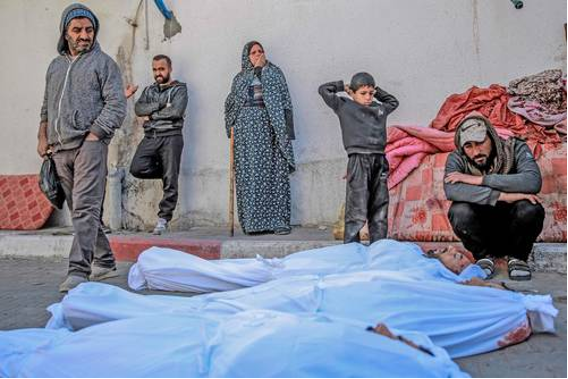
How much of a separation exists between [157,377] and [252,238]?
11.7 feet

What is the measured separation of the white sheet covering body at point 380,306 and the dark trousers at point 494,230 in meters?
1.29

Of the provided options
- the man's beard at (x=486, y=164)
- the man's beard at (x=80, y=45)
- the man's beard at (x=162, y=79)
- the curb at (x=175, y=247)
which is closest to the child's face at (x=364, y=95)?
the man's beard at (x=486, y=164)

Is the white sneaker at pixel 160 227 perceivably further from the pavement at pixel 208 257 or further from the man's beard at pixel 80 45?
the man's beard at pixel 80 45

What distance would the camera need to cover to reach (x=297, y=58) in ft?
20.4

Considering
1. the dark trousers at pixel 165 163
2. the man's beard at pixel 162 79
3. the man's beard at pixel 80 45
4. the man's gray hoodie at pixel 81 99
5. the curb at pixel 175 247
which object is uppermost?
the man's beard at pixel 80 45

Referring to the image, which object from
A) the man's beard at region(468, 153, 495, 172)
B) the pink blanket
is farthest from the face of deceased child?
the pink blanket

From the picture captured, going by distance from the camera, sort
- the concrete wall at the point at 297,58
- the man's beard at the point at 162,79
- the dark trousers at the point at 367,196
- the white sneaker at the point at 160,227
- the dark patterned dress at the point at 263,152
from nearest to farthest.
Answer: the dark trousers at the point at 367,196, the concrete wall at the point at 297,58, the dark patterned dress at the point at 263,152, the white sneaker at the point at 160,227, the man's beard at the point at 162,79

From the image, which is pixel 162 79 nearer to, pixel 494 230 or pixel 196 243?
pixel 196 243

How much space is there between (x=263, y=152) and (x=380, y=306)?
11.7ft

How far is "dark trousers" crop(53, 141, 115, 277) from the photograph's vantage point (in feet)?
13.2

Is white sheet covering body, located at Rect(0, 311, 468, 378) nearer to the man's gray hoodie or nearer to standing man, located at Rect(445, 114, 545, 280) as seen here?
standing man, located at Rect(445, 114, 545, 280)

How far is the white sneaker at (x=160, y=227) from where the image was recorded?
6031 millimetres

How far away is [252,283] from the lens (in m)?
3.40

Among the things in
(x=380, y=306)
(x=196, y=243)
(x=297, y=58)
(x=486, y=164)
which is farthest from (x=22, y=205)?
(x=380, y=306)
